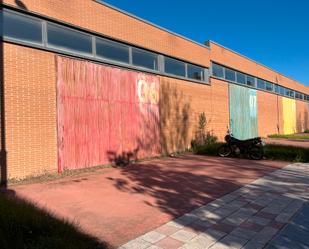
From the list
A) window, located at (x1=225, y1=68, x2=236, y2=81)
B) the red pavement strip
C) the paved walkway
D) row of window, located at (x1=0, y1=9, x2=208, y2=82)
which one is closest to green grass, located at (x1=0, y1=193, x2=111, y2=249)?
the red pavement strip

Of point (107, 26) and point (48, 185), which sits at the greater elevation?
point (107, 26)

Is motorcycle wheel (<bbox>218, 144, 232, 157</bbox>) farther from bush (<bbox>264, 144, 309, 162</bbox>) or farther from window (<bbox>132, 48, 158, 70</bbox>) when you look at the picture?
window (<bbox>132, 48, 158, 70</bbox>)

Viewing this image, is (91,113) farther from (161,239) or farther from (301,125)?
(301,125)

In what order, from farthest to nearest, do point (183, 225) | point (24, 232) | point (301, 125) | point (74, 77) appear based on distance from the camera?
point (301, 125)
point (74, 77)
point (183, 225)
point (24, 232)

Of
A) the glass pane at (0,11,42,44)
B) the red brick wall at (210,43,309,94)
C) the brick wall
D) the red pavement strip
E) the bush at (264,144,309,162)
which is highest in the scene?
the red brick wall at (210,43,309,94)

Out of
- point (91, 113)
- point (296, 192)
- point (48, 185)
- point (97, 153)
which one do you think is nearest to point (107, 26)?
point (91, 113)

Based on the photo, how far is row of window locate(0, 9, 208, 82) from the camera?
9.80 metres

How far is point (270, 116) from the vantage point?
101ft

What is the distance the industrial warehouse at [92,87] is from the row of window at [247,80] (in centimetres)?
135

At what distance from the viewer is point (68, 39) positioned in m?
11.4

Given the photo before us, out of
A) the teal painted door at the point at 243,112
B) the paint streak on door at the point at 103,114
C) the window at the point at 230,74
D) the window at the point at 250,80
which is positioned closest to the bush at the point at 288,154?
the paint streak on door at the point at 103,114

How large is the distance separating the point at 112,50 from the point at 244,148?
7.10 metres

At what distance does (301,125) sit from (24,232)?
135 ft

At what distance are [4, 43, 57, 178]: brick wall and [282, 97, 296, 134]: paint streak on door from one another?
94.7 ft
